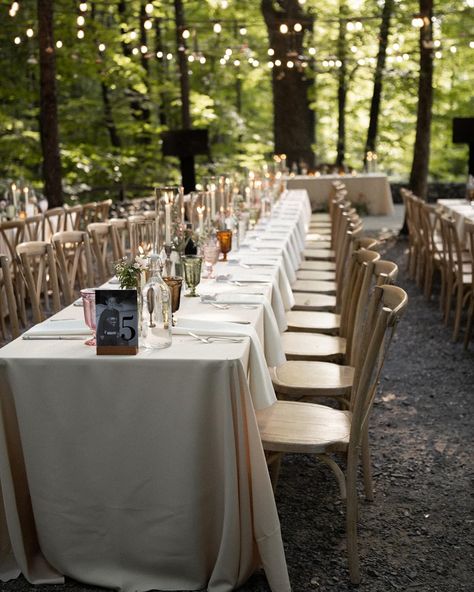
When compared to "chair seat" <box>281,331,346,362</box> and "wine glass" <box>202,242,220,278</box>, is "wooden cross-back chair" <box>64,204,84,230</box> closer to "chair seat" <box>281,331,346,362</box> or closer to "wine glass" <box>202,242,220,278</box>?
"wine glass" <box>202,242,220,278</box>

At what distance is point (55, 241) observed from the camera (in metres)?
5.09

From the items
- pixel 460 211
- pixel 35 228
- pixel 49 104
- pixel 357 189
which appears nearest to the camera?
pixel 35 228

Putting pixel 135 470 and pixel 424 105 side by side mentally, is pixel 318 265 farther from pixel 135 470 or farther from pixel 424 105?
pixel 424 105

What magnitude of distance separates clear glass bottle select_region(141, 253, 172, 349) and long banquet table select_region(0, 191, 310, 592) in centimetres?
9

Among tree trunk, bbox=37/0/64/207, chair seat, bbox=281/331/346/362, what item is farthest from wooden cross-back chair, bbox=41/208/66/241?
chair seat, bbox=281/331/346/362

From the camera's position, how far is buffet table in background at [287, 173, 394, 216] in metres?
14.4

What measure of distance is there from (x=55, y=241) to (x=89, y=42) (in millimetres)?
11094

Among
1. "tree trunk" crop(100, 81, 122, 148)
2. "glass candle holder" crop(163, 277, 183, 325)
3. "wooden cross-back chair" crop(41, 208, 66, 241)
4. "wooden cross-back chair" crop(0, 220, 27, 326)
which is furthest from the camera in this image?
"tree trunk" crop(100, 81, 122, 148)

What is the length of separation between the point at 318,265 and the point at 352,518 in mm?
4273

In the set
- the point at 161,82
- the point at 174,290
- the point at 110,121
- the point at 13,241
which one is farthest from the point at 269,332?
the point at 161,82

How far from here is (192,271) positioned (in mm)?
3982

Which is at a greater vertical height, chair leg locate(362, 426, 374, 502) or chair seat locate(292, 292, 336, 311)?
chair seat locate(292, 292, 336, 311)

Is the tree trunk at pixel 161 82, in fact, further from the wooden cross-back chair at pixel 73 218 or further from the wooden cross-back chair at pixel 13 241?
the wooden cross-back chair at pixel 13 241

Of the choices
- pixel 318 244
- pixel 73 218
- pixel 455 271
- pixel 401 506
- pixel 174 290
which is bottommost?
pixel 401 506
